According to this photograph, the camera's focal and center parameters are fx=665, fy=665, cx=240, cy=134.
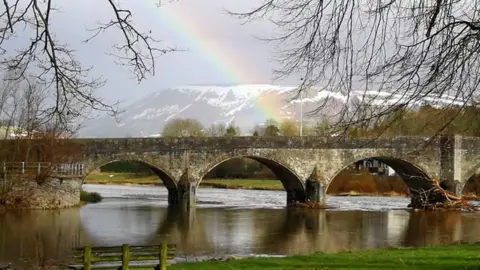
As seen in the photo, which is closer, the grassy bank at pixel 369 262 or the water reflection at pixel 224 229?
the grassy bank at pixel 369 262

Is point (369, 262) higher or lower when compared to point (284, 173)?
lower

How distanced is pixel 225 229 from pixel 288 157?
48.6ft

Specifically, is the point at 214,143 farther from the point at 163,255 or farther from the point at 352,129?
the point at 352,129

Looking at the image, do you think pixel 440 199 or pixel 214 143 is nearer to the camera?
pixel 214 143

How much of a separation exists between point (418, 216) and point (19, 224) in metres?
18.5

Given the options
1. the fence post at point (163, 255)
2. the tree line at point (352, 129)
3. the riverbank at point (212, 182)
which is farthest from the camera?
the riverbank at point (212, 182)

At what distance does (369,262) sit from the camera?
1295 cm

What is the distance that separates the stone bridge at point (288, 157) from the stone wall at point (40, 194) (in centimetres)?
252

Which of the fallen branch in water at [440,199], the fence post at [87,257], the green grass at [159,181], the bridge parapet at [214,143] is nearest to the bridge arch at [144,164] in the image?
the bridge parapet at [214,143]

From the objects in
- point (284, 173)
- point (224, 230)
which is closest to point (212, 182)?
point (284, 173)

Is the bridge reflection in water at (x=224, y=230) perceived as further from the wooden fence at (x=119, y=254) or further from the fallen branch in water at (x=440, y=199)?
the wooden fence at (x=119, y=254)

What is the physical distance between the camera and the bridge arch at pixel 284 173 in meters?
37.8

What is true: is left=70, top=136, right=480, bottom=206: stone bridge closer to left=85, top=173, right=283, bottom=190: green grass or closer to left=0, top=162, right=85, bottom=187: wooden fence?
left=0, top=162, right=85, bottom=187: wooden fence

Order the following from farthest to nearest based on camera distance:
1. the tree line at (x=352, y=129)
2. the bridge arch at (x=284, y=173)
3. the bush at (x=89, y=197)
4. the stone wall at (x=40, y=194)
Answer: the bridge arch at (x=284, y=173) < the bush at (x=89, y=197) < the stone wall at (x=40, y=194) < the tree line at (x=352, y=129)
